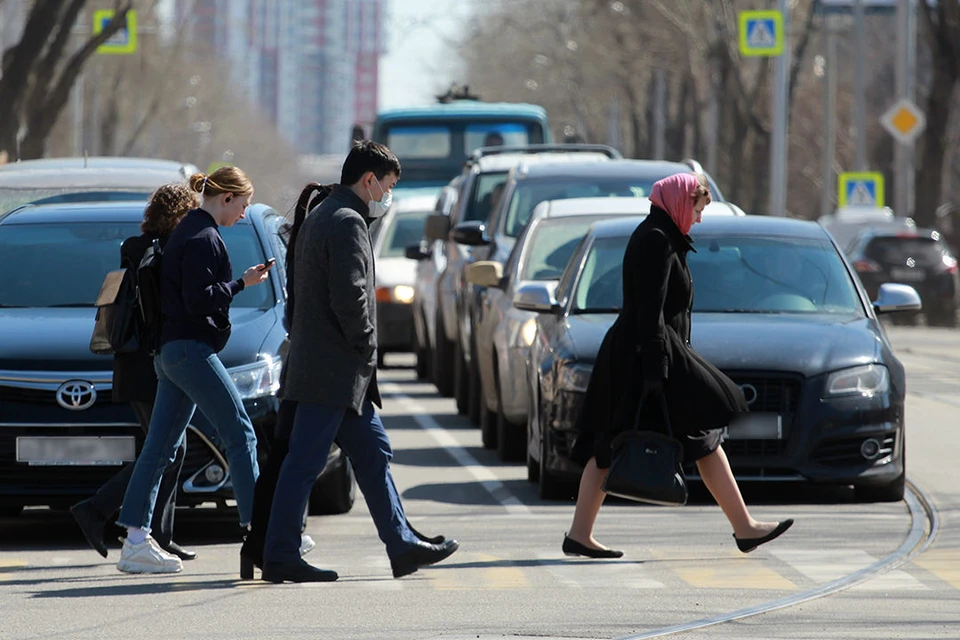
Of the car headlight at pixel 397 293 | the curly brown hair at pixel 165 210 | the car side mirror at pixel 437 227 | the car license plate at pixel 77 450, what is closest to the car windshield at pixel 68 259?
the car license plate at pixel 77 450

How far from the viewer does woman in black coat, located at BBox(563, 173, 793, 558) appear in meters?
8.85

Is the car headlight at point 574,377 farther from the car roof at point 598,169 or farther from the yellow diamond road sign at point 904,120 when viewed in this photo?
the yellow diamond road sign at point 904,120

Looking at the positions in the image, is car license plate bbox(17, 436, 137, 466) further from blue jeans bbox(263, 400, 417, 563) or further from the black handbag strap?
the black handbag strap

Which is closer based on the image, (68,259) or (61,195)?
(68,259)

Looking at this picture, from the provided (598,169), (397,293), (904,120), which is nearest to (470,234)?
(598,169)

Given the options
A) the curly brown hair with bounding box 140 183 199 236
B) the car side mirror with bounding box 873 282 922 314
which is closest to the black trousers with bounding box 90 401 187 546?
the curly brown hair with bounding box 140 183 199 236

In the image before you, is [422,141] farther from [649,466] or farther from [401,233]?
[649,466]

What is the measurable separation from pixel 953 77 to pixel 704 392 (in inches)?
1186

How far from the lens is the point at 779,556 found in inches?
367

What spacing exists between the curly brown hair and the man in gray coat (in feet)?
2.64

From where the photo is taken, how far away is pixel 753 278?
39.3ft

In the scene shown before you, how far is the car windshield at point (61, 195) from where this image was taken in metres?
14.6

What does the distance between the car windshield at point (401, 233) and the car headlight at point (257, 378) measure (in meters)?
14.2

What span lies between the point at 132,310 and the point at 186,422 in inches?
19.2
